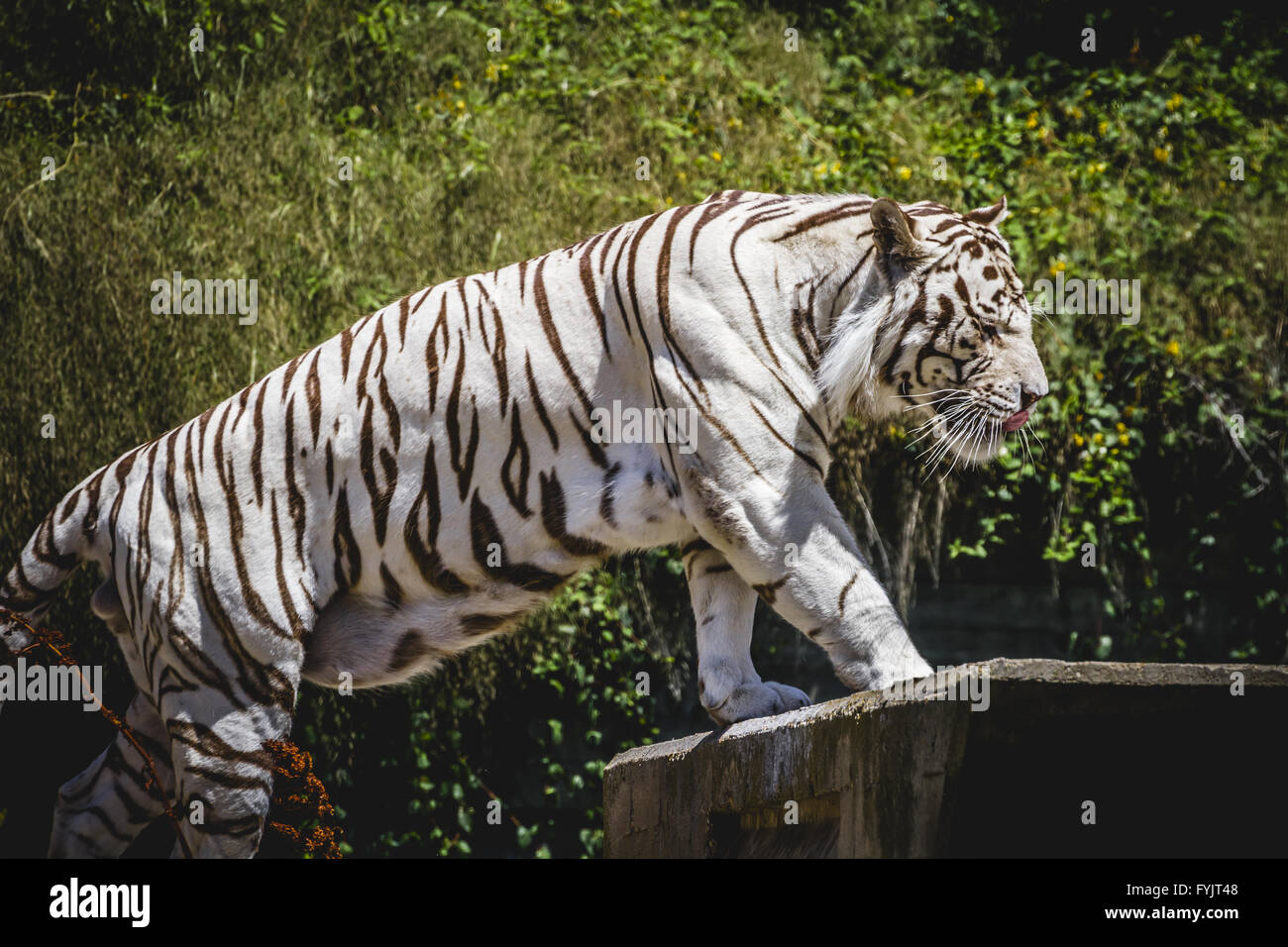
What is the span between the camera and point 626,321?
3346mm

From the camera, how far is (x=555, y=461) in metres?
3.31

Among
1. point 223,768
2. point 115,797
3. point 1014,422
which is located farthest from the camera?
point 115,797

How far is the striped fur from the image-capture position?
313 cm

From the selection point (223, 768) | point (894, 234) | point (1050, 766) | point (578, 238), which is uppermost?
point (578, 238)

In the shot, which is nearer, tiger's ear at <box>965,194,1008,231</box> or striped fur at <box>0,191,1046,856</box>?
striped fur at <box>0,191,1046,856</box>

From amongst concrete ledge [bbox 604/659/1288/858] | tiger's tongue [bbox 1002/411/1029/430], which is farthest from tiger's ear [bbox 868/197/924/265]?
concrete ledge [bbox 604/659/1288/858]

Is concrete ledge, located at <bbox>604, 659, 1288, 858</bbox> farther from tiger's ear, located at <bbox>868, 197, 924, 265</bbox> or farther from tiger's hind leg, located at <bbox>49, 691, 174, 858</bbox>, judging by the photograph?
tiger's hind leg, located at <bbox>49, 691, 174, 858</bbox>

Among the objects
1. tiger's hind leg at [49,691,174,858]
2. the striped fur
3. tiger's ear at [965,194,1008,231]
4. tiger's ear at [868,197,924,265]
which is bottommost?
tiger's hind leg at [49,691,174,858]

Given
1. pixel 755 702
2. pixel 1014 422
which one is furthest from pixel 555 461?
pixel 1014 422

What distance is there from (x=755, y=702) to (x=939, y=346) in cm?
96

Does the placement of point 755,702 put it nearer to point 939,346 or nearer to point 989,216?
point 939,346

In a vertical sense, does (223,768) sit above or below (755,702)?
below

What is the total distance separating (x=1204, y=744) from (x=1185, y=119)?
557 centimetres

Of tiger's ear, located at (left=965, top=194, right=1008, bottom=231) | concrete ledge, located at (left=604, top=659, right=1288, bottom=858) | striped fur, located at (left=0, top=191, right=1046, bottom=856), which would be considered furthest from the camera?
tiger's ear, located at (left=965, top=194, right=1008, bottom=231)
